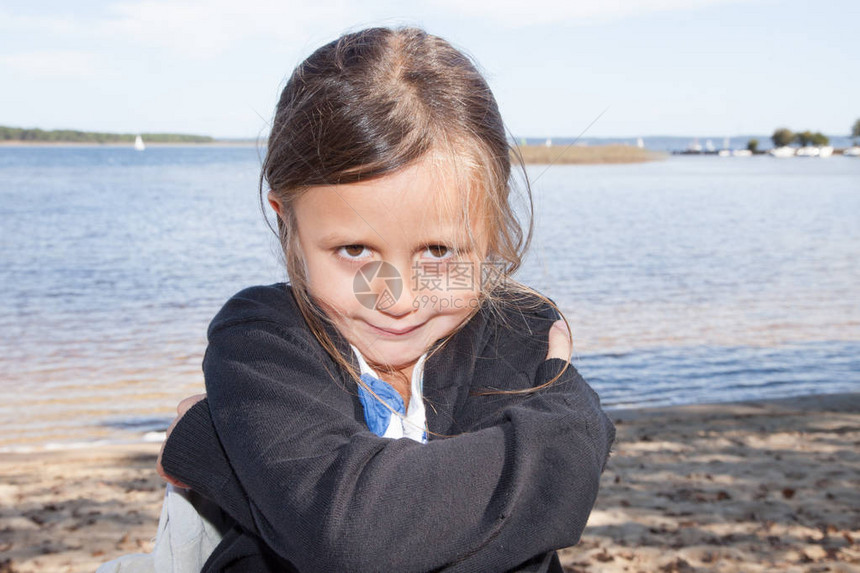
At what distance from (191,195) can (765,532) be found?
1295 inches

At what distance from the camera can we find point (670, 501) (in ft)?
13.6

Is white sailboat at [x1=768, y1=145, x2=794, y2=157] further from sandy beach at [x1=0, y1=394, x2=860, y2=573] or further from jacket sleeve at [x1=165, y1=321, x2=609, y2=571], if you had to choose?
jacket sleeve at [x1=165, y1=321, x2=609, y2=571]

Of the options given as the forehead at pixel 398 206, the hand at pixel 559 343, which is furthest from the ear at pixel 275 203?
the hand at pixel 559 343

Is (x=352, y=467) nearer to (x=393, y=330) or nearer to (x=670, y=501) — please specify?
(x=393, y=330)

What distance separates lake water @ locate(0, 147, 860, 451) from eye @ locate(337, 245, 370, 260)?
443mm

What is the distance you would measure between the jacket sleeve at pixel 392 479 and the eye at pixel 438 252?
319 mm

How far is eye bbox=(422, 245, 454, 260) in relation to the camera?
1.38m

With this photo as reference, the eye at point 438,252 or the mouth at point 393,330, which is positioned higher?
the eye at point 438,252

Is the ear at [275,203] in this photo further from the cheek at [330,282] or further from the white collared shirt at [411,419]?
the white collared shirt at [411,419]

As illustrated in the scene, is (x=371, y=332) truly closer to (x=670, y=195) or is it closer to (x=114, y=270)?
(x=114, y=270)

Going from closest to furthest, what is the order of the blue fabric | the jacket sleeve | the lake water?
the jacket sleeve → the blue fabric → the lake water

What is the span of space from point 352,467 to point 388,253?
16.0 inches

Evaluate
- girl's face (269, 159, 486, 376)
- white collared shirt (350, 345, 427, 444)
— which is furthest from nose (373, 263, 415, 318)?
white collared shirt (350, 345, 427, 444)

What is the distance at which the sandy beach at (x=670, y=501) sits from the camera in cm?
350
